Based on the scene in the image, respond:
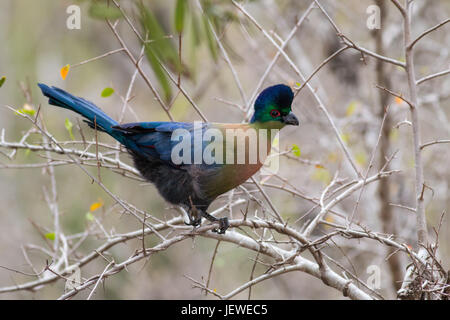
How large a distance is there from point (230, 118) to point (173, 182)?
545cm

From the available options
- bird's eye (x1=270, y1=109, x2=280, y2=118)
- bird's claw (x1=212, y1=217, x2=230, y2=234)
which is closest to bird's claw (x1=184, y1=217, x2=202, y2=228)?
bird's claw (x1=212, y1=217, x2=230, y2=234)

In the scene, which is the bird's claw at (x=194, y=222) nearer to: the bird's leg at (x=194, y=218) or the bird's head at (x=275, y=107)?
the bird's leg at (x=194, y=218)

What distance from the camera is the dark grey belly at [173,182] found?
3426 millimetres

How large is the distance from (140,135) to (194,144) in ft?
1.23

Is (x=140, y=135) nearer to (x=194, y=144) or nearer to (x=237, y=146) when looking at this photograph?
(x=194, y=144)

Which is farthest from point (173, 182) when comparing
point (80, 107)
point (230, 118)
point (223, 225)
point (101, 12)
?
point (230, 118)

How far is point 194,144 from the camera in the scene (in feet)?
11.5

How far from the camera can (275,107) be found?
3342 mm

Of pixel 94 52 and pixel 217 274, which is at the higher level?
pixel 94 52

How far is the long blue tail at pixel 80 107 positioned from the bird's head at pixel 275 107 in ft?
3.11

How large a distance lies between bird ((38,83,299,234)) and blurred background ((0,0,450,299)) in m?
0.45

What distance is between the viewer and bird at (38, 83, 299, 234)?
130 inches

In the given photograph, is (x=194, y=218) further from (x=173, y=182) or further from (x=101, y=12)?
(x=101, y=12)
